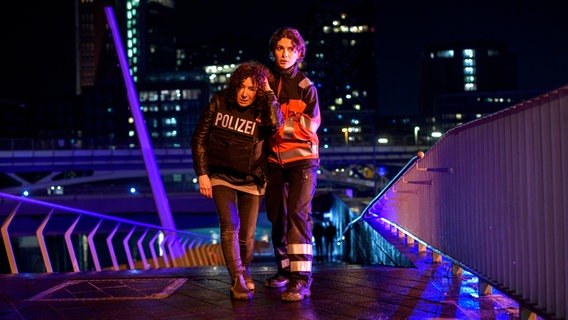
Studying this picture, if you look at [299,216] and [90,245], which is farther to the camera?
[90,245]

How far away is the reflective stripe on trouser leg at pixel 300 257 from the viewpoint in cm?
512

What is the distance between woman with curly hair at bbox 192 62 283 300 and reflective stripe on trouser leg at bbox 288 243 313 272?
378mm

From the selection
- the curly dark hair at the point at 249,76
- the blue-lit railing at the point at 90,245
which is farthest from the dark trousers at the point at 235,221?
the blue-lit railing at the point at 90,245

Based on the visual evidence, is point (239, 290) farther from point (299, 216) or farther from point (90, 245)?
point (90, 245)

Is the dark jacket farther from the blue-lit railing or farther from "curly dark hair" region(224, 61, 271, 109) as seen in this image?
the blue-lit railing

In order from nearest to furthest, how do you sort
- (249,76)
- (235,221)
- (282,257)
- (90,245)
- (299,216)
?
1. (249,76)
2. (299,216)
3. (235,221)
4. (282,257)
5. (90,245)

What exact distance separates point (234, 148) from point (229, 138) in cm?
8

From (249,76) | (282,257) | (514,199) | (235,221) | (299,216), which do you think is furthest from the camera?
(282,257)

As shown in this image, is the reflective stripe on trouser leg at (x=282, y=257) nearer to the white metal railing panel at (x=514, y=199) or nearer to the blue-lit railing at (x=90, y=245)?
the white metal railing panel at (x=514, y=199)

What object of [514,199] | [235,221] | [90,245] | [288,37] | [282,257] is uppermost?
[288,37]

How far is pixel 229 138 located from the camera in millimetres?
5176

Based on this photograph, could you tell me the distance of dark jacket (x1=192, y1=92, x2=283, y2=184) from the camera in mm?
5152

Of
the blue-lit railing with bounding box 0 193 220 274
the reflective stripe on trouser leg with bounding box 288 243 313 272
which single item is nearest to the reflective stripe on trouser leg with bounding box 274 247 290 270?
the reflective stripe on trouser leg with bounding box 288 243 313 272

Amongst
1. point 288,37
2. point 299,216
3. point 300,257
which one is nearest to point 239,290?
point 300,257
